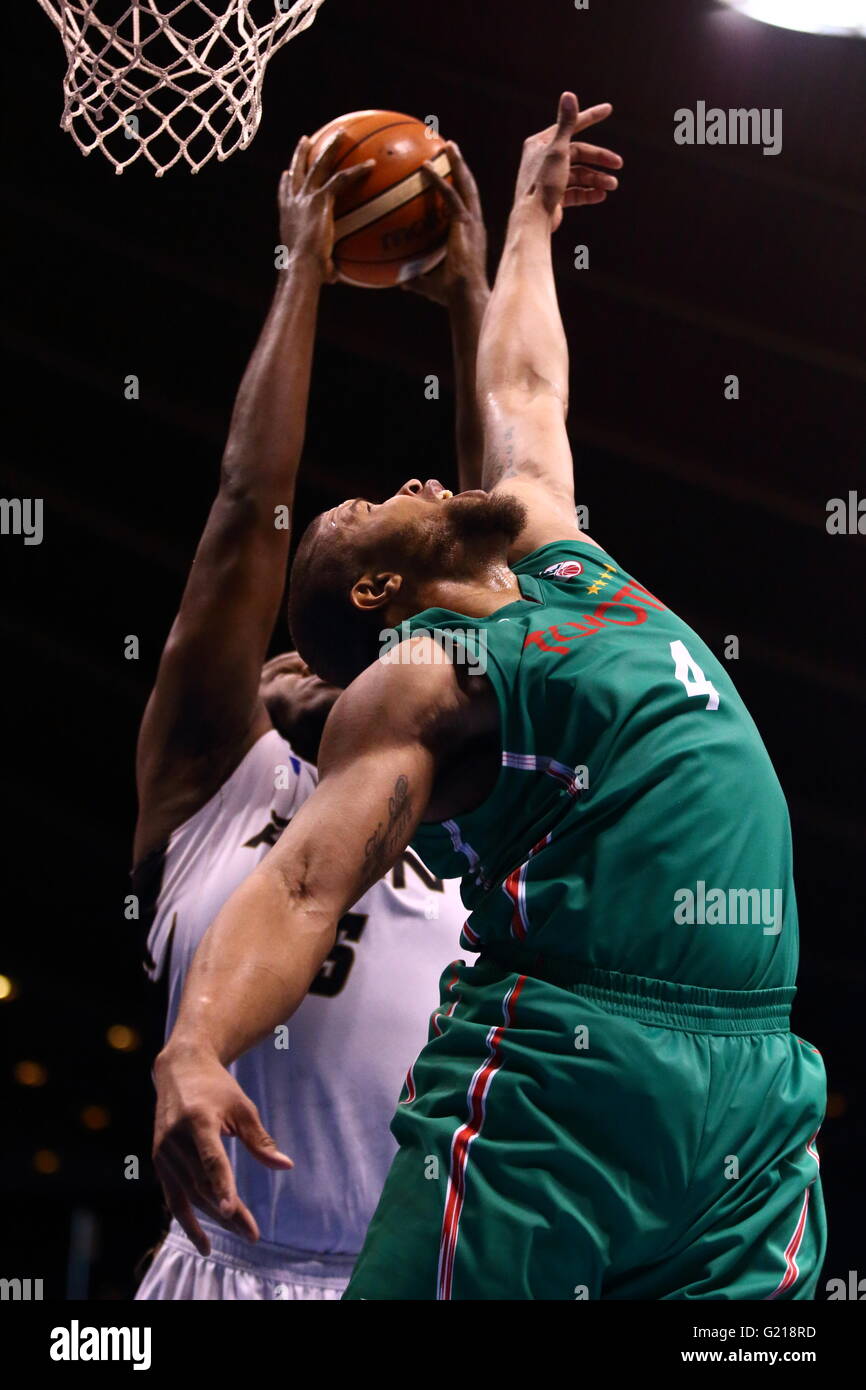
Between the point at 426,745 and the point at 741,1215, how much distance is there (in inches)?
26.7

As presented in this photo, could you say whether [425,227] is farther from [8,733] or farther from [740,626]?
[8,733]

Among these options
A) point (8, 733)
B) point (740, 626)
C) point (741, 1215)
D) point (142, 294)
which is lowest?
point (741, 1215)

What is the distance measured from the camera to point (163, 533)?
5.13m

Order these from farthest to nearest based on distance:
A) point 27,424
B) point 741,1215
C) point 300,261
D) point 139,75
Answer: point 27,424, point 139,75, point 300,261, point 741,1215

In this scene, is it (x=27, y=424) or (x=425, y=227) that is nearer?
(x=425, y=227)

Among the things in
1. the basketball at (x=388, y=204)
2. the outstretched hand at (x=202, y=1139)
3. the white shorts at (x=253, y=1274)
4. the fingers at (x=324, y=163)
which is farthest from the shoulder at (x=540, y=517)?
the white shorts at (x=253, y=1274)

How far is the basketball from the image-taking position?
302cm

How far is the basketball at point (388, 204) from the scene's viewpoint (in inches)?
119

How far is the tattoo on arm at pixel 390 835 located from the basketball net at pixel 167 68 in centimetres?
152

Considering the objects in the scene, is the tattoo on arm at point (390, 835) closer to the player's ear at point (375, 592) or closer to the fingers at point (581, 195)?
the player's ear at point (375, 592)

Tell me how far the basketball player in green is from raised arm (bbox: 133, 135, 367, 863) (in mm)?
816

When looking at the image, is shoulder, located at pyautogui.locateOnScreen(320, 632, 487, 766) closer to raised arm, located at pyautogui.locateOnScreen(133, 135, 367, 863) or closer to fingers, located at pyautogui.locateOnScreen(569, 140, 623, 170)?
raised arm, located at pyautogui.locateOnScreen(133, 135, 367, 863)

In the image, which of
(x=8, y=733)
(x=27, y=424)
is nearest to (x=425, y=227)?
(x=27, y=424)

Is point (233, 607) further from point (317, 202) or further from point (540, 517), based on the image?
point (317, 202)
